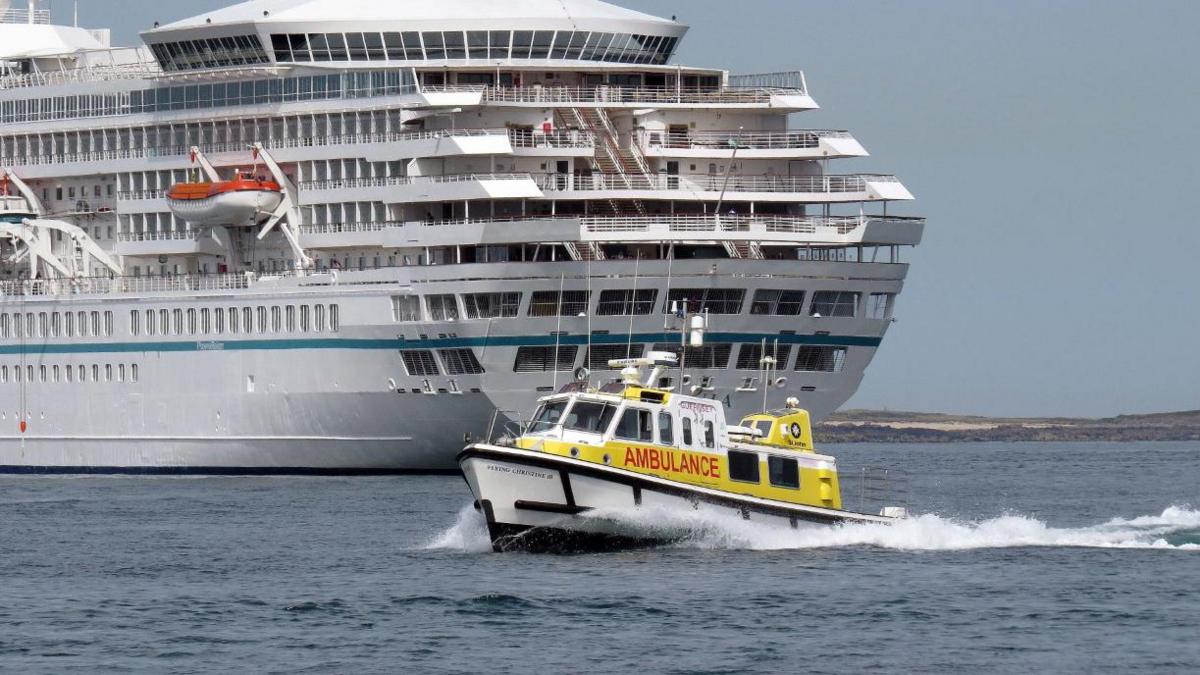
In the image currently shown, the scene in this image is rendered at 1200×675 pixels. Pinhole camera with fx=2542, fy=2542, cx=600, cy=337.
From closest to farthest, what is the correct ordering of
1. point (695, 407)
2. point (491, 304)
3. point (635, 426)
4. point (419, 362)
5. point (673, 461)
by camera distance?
point (635, 426), point (673, 461), point (695, 407), point (491, 304), point (419, 362)

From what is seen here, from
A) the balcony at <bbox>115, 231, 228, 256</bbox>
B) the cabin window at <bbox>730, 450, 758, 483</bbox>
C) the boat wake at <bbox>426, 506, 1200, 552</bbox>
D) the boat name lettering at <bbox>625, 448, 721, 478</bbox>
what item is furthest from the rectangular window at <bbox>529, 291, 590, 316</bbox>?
the boat name lettering at <bbox>625, 448, 721, 478</bbox>

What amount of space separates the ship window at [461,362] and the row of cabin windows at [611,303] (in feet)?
3.31

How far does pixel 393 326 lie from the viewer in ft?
246

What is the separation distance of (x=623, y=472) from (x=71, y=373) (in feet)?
144

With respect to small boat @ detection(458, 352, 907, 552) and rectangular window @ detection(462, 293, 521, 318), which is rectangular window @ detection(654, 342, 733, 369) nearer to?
rectangular window @ detection(462, 293, 521, 318)

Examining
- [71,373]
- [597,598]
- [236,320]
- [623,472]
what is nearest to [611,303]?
[236,320]

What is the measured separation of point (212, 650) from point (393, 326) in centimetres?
3862

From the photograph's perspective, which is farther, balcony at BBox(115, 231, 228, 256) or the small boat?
balcony at BBox(115, 231, 228, 256)

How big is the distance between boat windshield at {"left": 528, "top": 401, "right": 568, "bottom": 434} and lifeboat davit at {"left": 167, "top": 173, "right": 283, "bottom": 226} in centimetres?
3643

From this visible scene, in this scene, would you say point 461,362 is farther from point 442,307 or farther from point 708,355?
point 708,355

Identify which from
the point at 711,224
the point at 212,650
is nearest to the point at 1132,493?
the point at 711,224

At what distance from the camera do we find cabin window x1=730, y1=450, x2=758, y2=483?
153 ft

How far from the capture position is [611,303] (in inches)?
2876

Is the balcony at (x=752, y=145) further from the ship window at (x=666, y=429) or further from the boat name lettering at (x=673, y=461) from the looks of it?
the ship window at (x=666, y=429)
